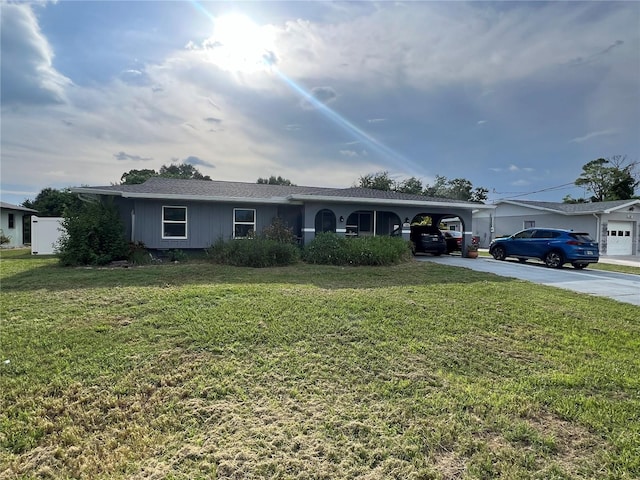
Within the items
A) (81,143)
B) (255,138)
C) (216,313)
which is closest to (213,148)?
(255,138)

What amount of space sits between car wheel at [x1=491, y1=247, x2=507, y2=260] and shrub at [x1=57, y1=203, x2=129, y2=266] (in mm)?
15778

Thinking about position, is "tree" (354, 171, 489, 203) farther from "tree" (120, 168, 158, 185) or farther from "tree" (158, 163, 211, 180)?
"tree" (120, 168, 158, 185)

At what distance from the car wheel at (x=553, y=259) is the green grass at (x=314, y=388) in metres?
7.73

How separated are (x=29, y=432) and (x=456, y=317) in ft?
17.7

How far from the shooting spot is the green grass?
2506mm

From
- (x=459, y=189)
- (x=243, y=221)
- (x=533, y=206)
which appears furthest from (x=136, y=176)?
(x=459, y=189)

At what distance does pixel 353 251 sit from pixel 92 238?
8.83 meters

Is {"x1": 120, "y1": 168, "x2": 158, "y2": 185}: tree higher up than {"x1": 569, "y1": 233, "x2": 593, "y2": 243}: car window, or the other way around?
{"x1": 120, "y1": 168, "x2": 158, "y2": 185}: tree

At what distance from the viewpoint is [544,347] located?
14.9ft

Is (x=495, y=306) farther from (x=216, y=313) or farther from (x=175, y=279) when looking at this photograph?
(x=175, y=279)

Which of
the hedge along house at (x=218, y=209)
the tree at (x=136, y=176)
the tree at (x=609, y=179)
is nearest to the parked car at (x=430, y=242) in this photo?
the hedge along house at (x=218, y=209)

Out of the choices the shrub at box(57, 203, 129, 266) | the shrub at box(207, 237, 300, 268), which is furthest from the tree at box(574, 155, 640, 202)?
the shrub at box(57, 203, 129, 266)

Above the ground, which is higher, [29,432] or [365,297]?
[365,297]

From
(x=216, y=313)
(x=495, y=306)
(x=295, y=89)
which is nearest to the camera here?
(x=216, y=313)
